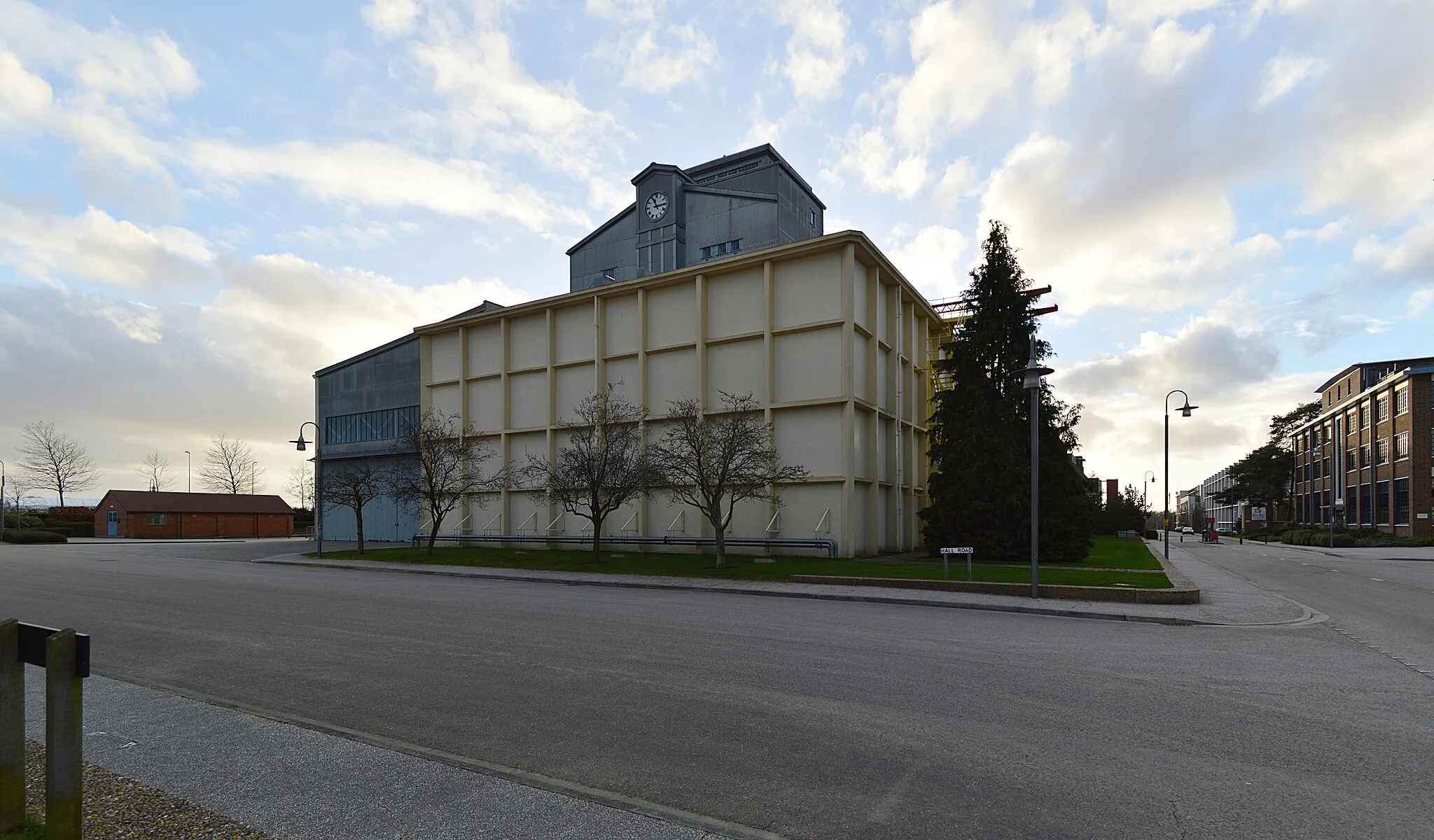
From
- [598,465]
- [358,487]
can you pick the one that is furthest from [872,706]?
[358,487]

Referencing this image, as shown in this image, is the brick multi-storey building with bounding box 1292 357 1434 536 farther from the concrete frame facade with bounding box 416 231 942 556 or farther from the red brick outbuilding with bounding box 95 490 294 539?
the red brick outbuilding with bounding box 95 490 294 539

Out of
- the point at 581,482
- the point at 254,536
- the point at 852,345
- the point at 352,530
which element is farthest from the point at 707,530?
the point at 254,536

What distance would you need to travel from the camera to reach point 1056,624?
46.2ft

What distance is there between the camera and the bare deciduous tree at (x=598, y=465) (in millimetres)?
28234

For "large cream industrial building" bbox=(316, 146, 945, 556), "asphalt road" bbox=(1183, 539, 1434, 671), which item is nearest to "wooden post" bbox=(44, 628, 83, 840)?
→ "asphalt road" bbox=(1183, 539, 1434, 671)

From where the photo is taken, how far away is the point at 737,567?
2559 centimetres

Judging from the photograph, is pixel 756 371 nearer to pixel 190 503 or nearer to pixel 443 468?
pixel 443 468

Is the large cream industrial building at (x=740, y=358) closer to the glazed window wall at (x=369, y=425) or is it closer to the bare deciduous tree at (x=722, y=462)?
the bare deciduous tree at (x=722, y=462)

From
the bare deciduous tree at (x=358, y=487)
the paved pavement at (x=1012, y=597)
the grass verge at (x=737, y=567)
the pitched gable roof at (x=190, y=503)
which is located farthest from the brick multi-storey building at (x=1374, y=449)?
the pitched gable roof at (x=190, y=503)

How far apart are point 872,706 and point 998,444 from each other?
24.6 m

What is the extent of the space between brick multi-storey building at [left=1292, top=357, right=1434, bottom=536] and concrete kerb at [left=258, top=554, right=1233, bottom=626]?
6605 cm

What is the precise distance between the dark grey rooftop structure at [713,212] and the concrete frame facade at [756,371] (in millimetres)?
8250

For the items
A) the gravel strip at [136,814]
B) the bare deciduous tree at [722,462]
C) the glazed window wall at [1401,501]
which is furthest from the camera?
the glazed window wall at [1401,501]

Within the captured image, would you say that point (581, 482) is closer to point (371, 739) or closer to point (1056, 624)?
point (1056, 624)
